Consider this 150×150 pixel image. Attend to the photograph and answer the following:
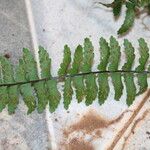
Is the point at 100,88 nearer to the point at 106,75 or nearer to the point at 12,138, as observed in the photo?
the point at 106,75

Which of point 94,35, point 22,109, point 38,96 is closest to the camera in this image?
point 38,96

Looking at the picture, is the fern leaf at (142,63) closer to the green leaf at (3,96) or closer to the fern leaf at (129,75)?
the fern leaf at (129,75)

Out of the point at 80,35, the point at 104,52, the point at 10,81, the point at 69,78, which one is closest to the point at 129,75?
the point at 104,52

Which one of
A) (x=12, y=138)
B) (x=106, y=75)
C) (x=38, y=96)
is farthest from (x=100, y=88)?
(x=12, y=138)

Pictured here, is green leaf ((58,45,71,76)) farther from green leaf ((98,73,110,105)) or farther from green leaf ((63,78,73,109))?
green leaf ((98,73,110,105))

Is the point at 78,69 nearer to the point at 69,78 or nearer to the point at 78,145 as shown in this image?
the point at 69,78

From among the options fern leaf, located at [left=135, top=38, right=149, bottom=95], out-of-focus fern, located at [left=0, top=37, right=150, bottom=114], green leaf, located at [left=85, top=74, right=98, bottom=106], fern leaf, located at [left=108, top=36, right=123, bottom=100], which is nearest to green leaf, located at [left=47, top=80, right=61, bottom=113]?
out-of-focus fern, located at [left=0, top=37, right=150, bottom=114]
